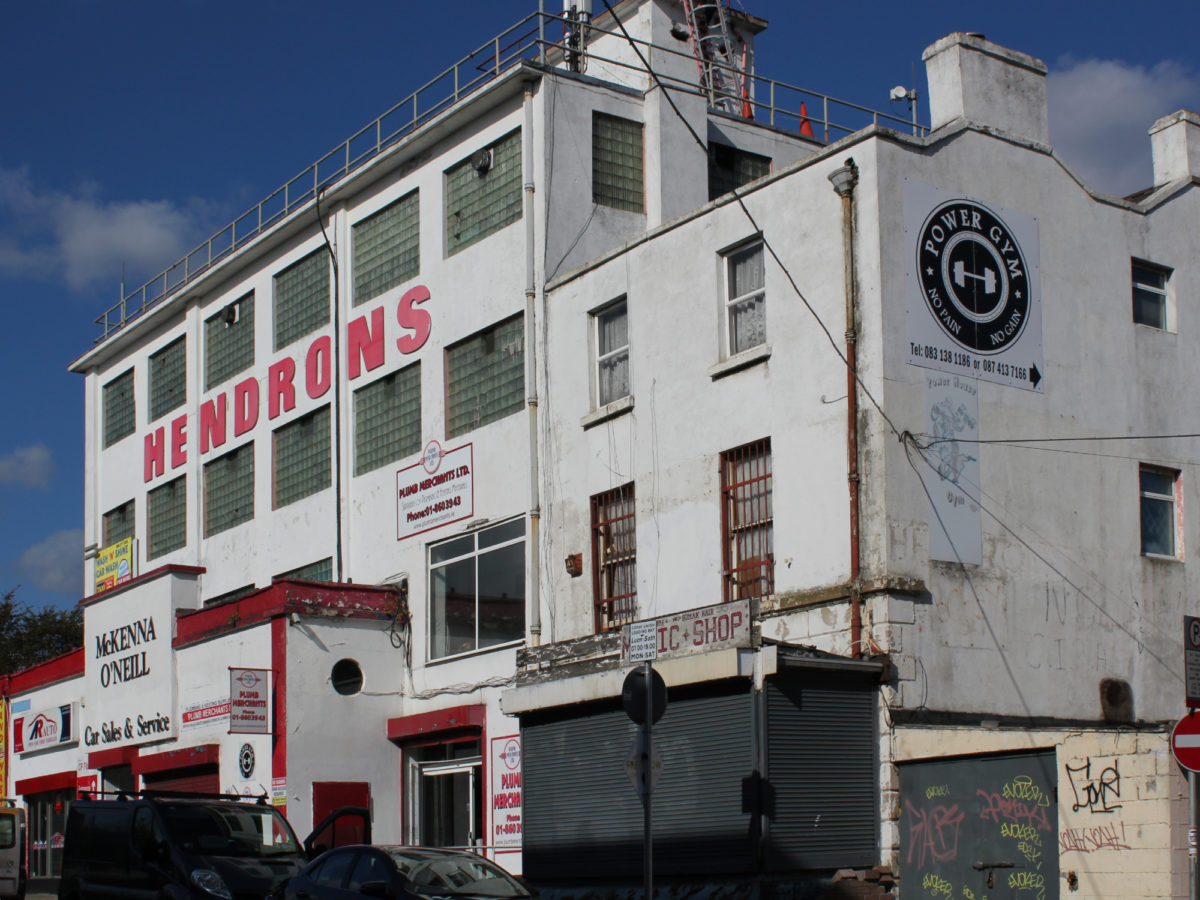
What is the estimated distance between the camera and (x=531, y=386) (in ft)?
79.6

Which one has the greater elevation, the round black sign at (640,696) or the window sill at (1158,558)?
the window sill at (1158,558)

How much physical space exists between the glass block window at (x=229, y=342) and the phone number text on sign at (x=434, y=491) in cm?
703

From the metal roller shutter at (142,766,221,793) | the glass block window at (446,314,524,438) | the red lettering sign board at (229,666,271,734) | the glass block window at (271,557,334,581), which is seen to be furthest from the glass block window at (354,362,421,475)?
the metal roller shutter at (142,766,221,793)

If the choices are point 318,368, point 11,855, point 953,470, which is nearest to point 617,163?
point 318,368

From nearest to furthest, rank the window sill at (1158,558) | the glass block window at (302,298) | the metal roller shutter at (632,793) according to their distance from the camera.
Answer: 1. the metal roller shutter at (632,793)
2. the window sill at (1158,558)
3. the glass block window at (302,298)

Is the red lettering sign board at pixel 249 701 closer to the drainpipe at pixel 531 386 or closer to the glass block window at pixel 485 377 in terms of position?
the drainpipe at pixel 531 386

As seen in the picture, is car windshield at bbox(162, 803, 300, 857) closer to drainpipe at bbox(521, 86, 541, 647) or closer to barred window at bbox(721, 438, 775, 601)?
drainpipe at bbox(521, 86, 541, 647)

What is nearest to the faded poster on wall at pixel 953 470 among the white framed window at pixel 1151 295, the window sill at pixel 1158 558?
the window sill at pixel 1158 558

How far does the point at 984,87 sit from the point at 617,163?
6.64 m

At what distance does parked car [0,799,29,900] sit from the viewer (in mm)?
24672

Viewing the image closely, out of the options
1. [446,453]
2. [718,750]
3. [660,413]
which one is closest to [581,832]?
→ [718,750]

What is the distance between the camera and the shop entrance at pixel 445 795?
24.6 m

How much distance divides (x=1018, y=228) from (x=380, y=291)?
39.5 feet

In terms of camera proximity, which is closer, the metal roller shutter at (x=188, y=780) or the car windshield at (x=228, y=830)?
the car windshield at (x=228, y=830)
